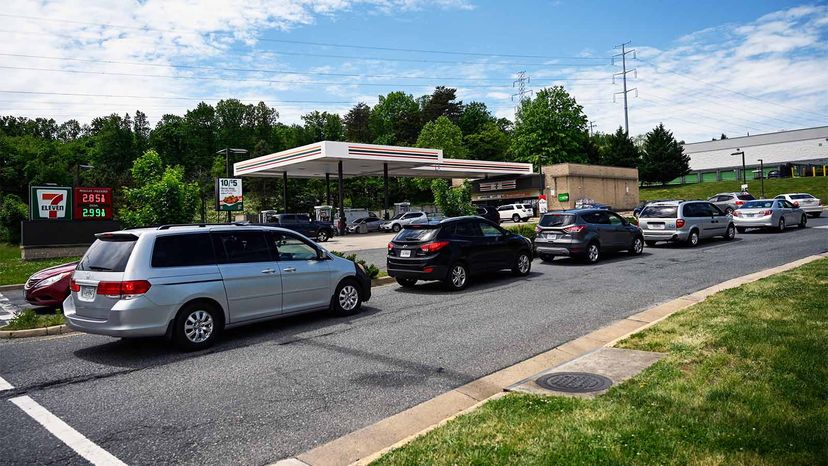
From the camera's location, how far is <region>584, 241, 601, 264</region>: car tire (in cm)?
1617

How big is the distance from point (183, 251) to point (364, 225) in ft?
128

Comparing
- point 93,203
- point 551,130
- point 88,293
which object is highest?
point 551,130

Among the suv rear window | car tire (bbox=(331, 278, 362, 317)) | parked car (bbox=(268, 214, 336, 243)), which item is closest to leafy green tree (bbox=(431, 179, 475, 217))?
parked car (bbox=(268, 214, 336, 243))

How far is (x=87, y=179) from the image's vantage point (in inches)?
3270

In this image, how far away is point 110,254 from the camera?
7461 millimetres

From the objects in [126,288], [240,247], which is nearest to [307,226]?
[240,247]

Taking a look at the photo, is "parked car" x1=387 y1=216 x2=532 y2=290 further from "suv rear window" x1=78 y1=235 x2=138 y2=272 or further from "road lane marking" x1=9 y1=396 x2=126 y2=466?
"road lane marking" x1=9 y1=396 x2=126 y2=466

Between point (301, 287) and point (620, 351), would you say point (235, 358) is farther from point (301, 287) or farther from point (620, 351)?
point (620, 351)

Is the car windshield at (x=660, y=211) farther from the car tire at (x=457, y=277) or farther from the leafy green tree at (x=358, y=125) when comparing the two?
the leafy green tree at (x=358, y=125)

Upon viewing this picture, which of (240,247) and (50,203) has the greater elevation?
(50,203)

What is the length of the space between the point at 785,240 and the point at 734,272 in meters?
9.86

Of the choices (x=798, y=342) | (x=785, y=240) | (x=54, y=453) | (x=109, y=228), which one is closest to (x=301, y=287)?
(x=54, y=453)

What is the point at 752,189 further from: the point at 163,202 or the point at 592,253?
the point at 163,202

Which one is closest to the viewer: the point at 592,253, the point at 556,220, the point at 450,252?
the point at 450,252
